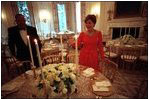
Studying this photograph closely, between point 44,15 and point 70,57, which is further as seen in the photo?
point 44,15

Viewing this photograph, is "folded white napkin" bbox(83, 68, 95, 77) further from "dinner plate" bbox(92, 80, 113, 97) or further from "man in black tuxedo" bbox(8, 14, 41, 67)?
"man in black tuxedo" bbox(8, 14, 41, 67)

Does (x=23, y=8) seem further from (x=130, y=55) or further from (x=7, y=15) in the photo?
(x=130, y=55)

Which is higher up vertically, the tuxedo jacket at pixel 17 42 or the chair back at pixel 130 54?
the tuxedo jacket at pixel 17 42

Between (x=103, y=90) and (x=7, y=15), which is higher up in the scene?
(x=7, y=15)

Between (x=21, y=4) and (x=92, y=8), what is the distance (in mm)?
3777

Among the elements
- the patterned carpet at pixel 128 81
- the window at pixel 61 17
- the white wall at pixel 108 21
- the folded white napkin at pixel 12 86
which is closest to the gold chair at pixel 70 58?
the patterned carpet at pixel 128 81

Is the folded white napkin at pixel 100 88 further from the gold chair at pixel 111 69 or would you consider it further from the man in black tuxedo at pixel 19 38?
the man in black tuxedo at pixel 19 38

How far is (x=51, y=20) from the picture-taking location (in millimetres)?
7129

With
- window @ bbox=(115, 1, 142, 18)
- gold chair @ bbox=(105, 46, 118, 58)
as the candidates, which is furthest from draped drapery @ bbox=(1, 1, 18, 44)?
window @ bbox=(115, 1, 142, 18)

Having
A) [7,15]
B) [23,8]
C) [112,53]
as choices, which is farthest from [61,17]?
[112,53]

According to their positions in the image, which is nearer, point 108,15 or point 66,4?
point 108,15

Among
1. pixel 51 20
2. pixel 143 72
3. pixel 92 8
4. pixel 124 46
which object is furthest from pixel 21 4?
pixel 143 72

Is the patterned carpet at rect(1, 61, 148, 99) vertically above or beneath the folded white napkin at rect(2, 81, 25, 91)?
beneath

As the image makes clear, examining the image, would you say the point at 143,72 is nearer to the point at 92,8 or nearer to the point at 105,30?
the point at 105,30
